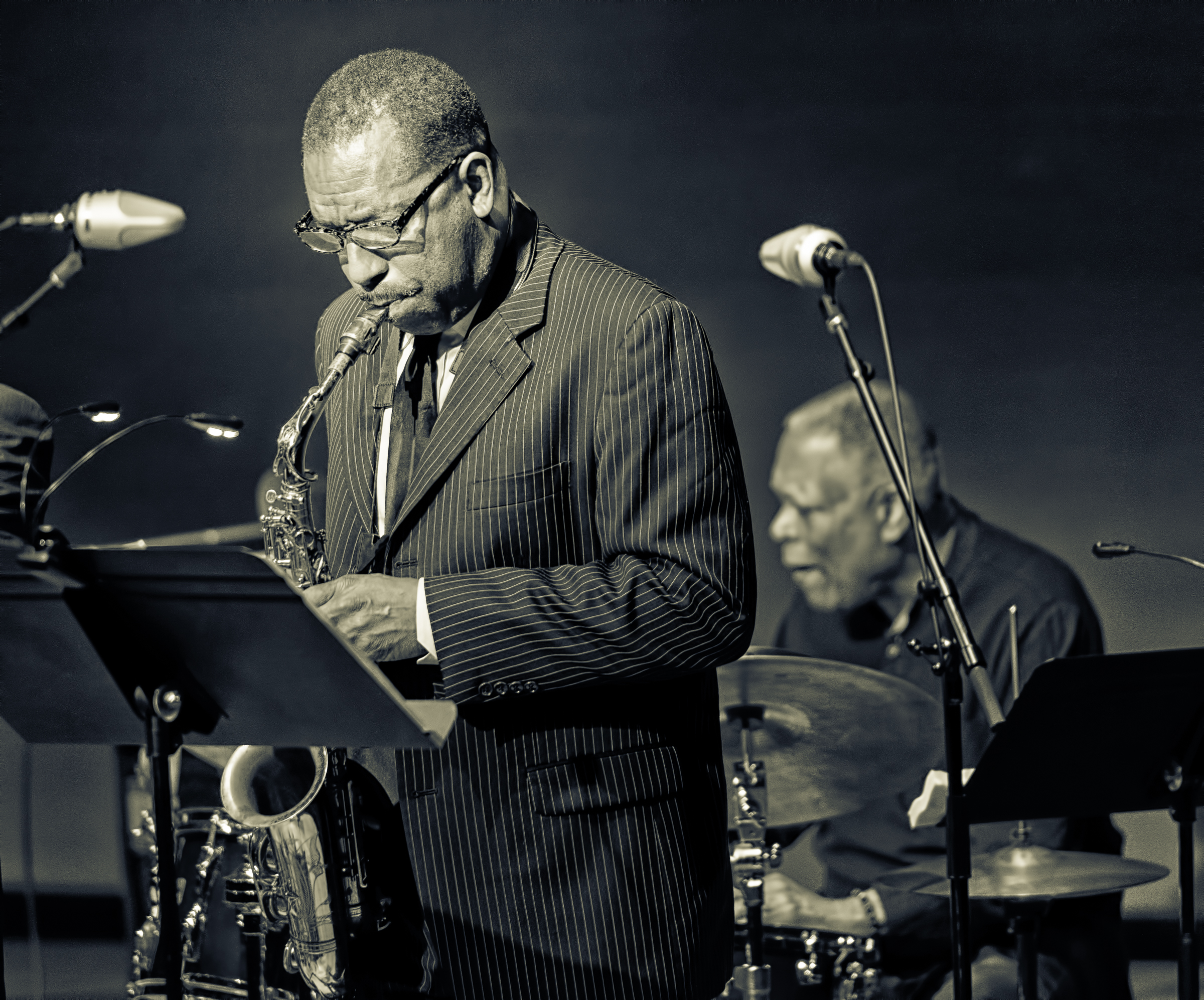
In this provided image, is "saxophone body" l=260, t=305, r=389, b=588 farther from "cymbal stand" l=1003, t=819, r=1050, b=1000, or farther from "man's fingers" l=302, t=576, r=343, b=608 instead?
"cymbal stand" l=1003, t=819, r=1050, b=1000

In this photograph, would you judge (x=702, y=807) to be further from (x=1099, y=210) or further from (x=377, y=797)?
(x=1099, y=210)

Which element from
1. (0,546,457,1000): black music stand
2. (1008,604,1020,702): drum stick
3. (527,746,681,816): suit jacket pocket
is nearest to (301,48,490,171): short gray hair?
(0,546,457,1000): black music stand

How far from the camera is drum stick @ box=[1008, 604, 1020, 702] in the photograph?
3496mm

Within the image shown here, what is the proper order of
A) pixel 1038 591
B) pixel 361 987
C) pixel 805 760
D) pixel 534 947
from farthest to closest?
pixel 1038 591
pixel 805 760
pixel 361 987
pixel 534 947

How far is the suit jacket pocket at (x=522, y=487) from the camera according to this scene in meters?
1.66

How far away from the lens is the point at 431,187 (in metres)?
1.72

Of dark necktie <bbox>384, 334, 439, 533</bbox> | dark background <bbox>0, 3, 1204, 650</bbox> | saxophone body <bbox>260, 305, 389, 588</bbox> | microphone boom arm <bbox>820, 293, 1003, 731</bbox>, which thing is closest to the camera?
dark necktie <bbox>384, 334, 439, 533</bbox>

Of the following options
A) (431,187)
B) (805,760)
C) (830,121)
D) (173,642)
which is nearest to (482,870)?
(173,642)

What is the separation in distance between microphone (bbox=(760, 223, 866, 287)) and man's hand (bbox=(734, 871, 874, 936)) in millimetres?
2063

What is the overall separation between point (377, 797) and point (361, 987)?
0.97 ft

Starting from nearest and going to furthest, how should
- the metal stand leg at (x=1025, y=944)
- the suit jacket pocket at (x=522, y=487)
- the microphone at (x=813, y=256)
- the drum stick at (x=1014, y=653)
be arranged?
the suit jacket pocket at (x=522, y=487) < the microphone at (x=813, y=256) < the metal stand leg at (x=1025, y=944) < the drum stick at (x=1014, y=653)

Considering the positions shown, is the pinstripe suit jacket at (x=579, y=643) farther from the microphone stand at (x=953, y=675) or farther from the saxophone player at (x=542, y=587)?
the microphone stand at (x=953, y=675)

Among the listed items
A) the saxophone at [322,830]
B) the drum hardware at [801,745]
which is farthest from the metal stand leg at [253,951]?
the drum hardware at [801,745]

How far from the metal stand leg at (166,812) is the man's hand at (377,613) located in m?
0.25
